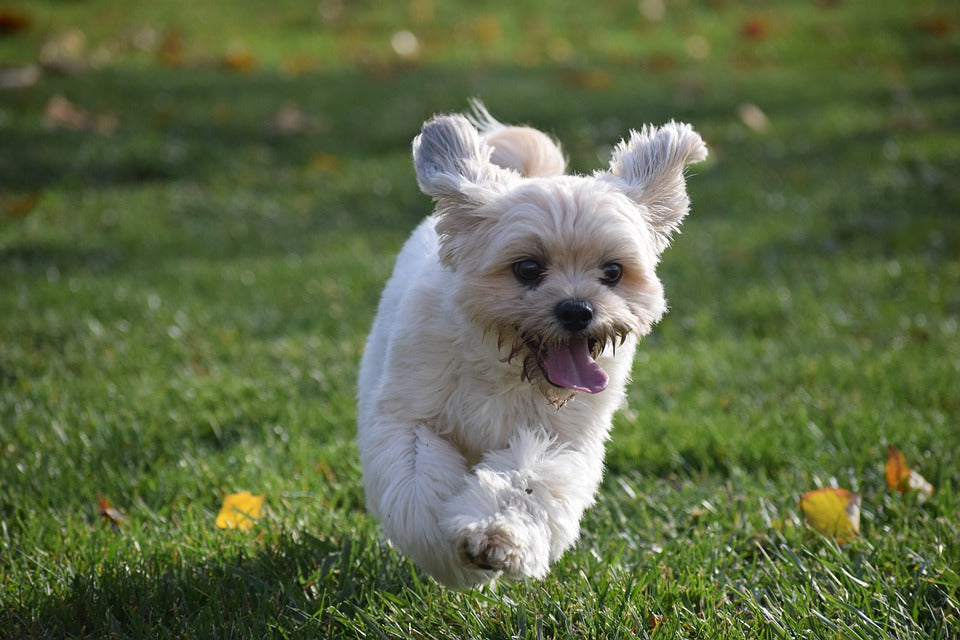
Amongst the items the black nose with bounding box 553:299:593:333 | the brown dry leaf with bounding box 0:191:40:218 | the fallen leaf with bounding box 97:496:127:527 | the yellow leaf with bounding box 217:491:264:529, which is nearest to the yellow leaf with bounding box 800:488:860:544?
the black nose with bounding box 553:299:593:333

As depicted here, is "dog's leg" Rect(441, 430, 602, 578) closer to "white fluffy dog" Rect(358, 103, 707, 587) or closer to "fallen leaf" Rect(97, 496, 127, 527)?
"white fluffy dog" Rect(358, 103, 707, 587)

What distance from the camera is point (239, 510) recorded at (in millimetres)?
3498

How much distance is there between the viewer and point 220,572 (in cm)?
323

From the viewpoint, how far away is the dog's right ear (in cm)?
318

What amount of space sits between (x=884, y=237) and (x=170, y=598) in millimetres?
5904

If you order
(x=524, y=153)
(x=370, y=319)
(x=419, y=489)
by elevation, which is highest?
(x=524, y=153)

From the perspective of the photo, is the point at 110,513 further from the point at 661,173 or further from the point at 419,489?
the point at 661,173

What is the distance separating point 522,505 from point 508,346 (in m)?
0.53

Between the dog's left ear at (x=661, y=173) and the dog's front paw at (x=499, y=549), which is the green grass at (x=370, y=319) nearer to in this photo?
the dog's front paw at (x=499, y=549)

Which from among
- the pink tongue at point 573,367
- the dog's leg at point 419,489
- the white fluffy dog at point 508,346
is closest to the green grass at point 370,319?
the dog's leg at point 419,489

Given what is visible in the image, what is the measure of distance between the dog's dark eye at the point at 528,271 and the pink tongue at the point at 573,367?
23 centimetres

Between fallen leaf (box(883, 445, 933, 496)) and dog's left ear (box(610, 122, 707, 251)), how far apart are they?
1.37m

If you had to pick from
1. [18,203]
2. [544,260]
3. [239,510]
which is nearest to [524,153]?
[544,260]

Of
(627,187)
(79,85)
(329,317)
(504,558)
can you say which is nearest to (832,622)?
(504,558)
